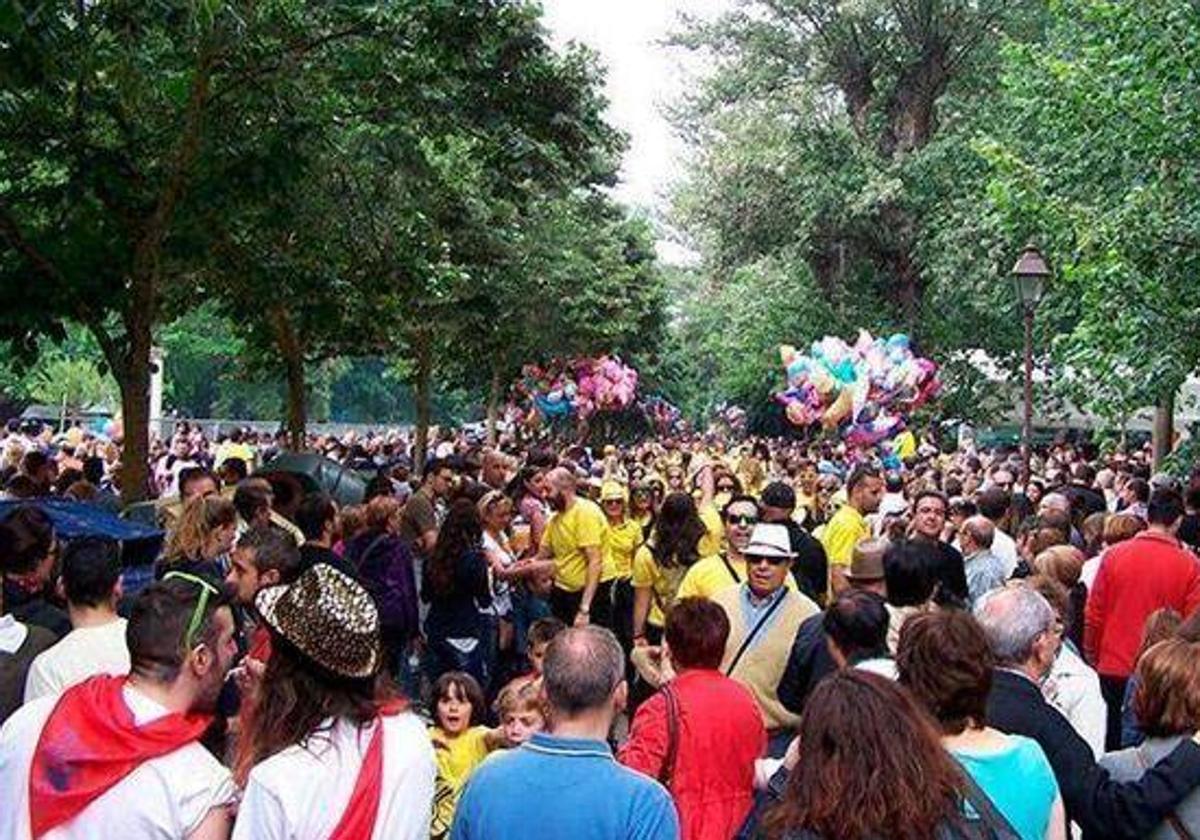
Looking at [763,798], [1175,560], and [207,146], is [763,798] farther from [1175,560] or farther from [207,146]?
[207,146]

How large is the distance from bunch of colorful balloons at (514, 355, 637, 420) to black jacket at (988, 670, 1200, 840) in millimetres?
34788

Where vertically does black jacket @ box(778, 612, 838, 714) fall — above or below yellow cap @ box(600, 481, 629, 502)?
below

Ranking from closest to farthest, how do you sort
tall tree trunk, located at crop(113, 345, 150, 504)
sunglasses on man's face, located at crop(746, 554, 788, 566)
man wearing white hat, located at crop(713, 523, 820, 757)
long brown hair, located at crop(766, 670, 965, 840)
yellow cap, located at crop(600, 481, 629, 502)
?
1. long brown hair, located at crop(766, 670, 965, 840)
2. man wearing white hat, located at crop(713, 523, 820, 757)
3. sunglasses on man's face, located at crop(746, 554, 788, 566)
4. yellow cap, located at crop(600, 481, 629, 502)
5. tall tree trunk, located at crop(113, 345, 150, 504)

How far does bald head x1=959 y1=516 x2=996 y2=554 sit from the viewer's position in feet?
29.8

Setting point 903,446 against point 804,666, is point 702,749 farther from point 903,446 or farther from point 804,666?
point 903,446

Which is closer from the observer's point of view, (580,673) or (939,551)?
(580,673)

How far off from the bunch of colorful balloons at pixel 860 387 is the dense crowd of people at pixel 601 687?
58.3ft

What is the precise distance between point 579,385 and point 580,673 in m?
36.3

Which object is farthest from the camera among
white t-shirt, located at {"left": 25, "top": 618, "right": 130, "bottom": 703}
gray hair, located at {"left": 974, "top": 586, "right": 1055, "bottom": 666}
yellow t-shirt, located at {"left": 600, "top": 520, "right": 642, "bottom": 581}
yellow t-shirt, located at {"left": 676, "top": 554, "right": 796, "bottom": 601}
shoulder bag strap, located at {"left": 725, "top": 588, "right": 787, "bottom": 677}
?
yellow t-shirt, located at {"left": 600, "top": 520, "right": 642, "bottom": 581}

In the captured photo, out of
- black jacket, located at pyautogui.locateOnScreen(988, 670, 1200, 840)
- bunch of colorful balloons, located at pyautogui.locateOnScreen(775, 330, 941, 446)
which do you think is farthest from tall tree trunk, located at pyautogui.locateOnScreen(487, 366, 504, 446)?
black jacket, located at pyautogui.locateOnScreen(988, 670, 1200, 840)

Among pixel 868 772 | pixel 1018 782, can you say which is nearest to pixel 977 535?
pixel 1018 782

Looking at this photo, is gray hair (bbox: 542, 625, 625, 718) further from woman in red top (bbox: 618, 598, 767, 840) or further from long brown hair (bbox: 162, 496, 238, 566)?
long brown hair (bbox: 162, 496, 238, 566)

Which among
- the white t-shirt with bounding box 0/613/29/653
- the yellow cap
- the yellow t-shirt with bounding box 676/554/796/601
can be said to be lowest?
the yellow t-shirt with bounding box 676/554/796/601

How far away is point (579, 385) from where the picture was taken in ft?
131
